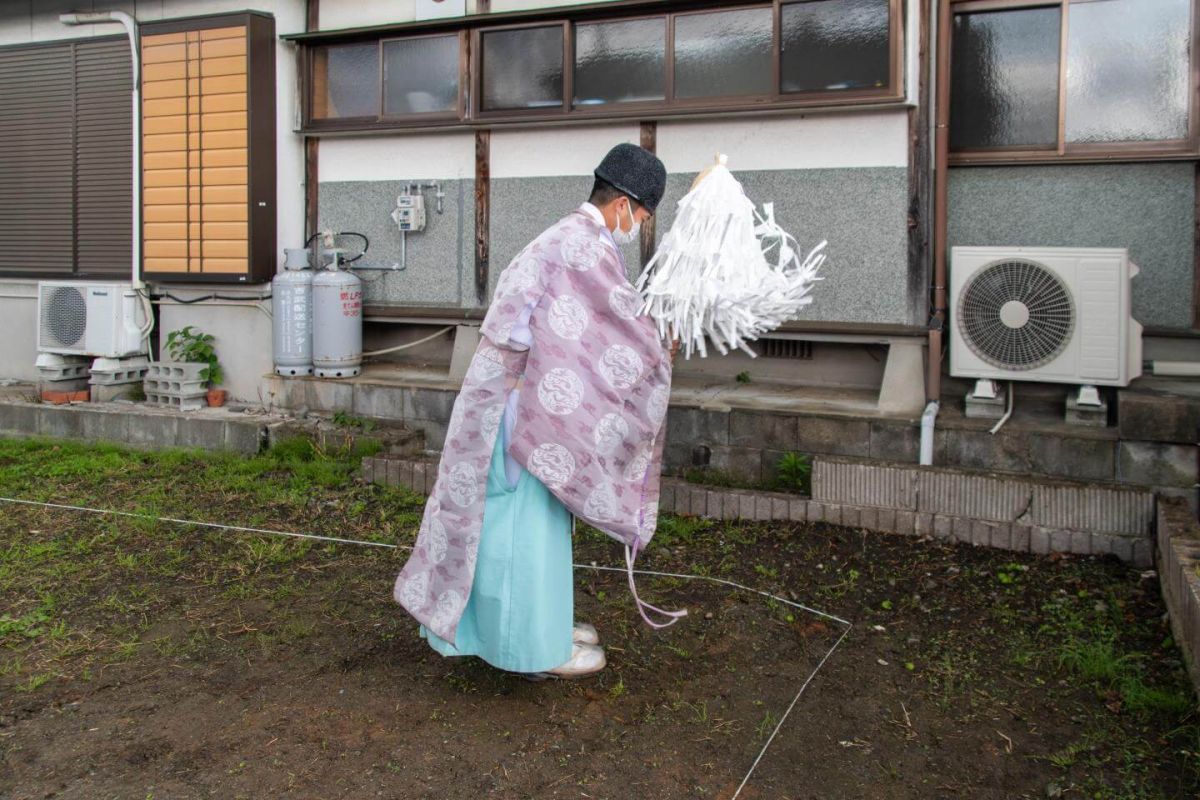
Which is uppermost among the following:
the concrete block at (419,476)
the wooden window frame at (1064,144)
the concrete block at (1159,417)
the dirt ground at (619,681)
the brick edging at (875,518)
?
the wooden window frame at (1064,144)

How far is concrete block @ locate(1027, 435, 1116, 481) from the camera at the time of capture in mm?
5793

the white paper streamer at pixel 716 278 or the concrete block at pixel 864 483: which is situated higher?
the white paper streamer at pixel 716 278

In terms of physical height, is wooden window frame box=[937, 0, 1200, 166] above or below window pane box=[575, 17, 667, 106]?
below

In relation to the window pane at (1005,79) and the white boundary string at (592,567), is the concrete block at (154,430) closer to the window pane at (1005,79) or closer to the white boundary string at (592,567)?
the white boundary string at (592,567)

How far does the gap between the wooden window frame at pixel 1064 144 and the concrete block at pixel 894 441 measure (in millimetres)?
1951

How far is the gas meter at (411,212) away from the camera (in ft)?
27.1

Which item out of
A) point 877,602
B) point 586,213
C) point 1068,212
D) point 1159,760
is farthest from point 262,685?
point 1068,212

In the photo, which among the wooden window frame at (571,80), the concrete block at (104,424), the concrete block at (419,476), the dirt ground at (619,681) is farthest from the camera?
the concrete block at (104,424)

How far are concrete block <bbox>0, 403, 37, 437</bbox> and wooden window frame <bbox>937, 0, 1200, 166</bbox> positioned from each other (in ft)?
25.5

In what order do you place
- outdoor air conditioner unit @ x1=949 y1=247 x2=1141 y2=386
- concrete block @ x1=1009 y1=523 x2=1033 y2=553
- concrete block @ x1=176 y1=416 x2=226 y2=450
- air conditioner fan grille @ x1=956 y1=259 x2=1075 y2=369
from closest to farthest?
concrete block @ x1=1009 y1=523 x2=1033 y2=553, outdoor air conditioner unit @ x1=949 y1=247 x2=1141 y2=386, air conditioner fan grille @ x1=956 y1=259 x2=1075 y2=369, concrete block @ x1=176 y1=416 x2=226 y2=450

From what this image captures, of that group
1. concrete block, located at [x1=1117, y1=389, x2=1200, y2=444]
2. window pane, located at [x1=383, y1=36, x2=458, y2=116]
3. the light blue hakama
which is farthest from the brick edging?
window pane, located at [x1=383, y1=36, x2=458, y2=116]

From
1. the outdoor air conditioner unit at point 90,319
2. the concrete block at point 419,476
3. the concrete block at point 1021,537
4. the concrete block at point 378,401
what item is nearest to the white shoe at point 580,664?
the concrete block at point 1021,537

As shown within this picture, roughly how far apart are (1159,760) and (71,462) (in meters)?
7.51

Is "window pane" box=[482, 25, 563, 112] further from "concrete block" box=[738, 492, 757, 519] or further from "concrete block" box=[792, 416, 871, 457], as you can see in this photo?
"concrete block" box=[738, 492, 757, 519]
